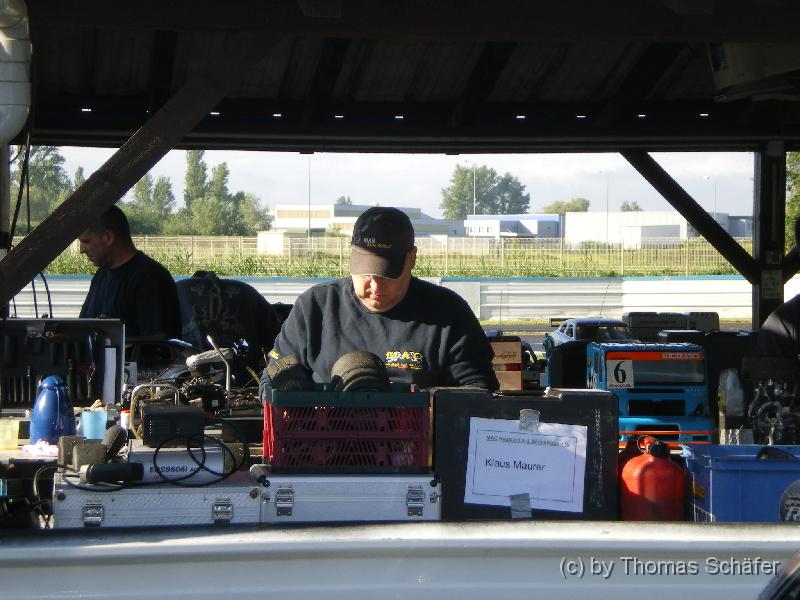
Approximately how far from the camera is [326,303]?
3.92 metres

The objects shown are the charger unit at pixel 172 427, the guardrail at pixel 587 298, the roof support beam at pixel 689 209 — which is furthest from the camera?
the guardrail at pixel 587 298

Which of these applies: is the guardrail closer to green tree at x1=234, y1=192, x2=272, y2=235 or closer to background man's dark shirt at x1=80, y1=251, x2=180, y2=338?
background man's dark shirt at x1=80, y1=251, x2=180, y2=338

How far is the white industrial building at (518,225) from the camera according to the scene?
247ft

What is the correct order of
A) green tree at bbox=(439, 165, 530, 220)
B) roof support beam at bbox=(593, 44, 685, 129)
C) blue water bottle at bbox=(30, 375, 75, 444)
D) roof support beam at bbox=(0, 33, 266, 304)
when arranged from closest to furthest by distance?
blue water bottle at bbox=(30, 375, 75, 444) → roof support beam at bbox=(0, 33, 266, 304) → roof support beam at bbox=(593, 44, 685, 129) → green tree at bbox=(439, 165, 530, 220)

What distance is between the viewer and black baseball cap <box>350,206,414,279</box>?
3.79 meters

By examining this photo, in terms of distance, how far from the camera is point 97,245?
621 cm

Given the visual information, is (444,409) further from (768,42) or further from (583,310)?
(583,310)

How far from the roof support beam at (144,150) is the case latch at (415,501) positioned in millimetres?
2562

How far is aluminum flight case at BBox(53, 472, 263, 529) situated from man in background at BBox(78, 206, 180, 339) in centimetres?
331

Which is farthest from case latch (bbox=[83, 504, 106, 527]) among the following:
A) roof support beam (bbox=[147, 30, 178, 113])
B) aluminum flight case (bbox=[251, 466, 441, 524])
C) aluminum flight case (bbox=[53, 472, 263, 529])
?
roof support beam (bbox=[147, 30, 178, 113])

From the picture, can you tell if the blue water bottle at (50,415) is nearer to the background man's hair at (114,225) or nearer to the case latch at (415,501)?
the case latch at (415,501)

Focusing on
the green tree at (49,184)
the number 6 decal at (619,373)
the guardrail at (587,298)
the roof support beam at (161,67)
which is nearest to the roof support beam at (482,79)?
the roof support beam at (161,67)

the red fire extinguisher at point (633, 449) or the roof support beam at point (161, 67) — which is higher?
the roof support beam at point (161, 67)

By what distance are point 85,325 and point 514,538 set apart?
2135 millimetres
